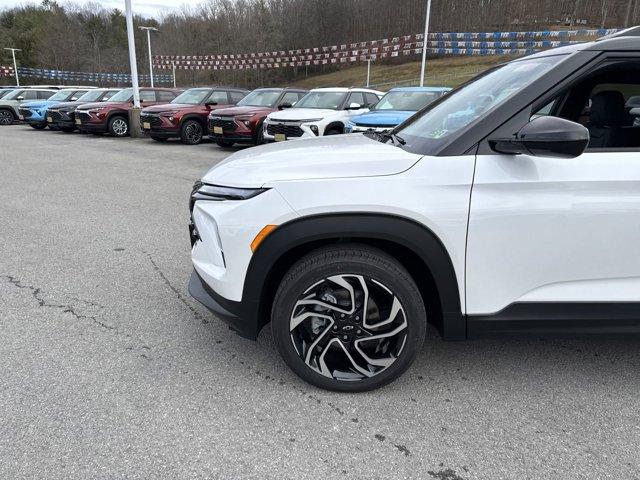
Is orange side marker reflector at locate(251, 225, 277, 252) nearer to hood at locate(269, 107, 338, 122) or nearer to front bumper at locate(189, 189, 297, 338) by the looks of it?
front bumper at locate(189, 189, 297, 338)

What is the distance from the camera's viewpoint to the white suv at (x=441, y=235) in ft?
7.16

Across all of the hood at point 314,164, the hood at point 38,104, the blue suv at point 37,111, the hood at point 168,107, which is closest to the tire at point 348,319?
the hood at point 314,164

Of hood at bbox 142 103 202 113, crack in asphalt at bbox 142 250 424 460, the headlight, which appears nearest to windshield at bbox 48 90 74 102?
hood at bbox 142 103 202 113

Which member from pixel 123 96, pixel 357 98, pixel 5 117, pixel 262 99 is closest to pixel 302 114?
pixel 357 98

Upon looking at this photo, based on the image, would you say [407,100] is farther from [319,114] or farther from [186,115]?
[186,115]

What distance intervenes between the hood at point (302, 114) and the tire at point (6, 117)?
621 inches

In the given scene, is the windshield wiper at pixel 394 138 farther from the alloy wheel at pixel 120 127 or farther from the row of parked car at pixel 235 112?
the alloy wheel at pixel 120 127

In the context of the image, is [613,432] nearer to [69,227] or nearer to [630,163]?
[630,163]

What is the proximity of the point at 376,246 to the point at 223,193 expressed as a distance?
831 mm

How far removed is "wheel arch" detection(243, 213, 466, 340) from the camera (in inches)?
87.0

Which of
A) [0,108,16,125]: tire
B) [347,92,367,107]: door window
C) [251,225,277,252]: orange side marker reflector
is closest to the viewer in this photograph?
[251,225,277,252]: orange side marker reflector

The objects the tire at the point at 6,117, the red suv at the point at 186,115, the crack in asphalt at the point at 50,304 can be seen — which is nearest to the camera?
the crack in asphalt at the point at 50,304

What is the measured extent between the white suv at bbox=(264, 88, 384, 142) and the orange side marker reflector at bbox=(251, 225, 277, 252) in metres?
7.50

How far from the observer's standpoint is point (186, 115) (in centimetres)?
1335
